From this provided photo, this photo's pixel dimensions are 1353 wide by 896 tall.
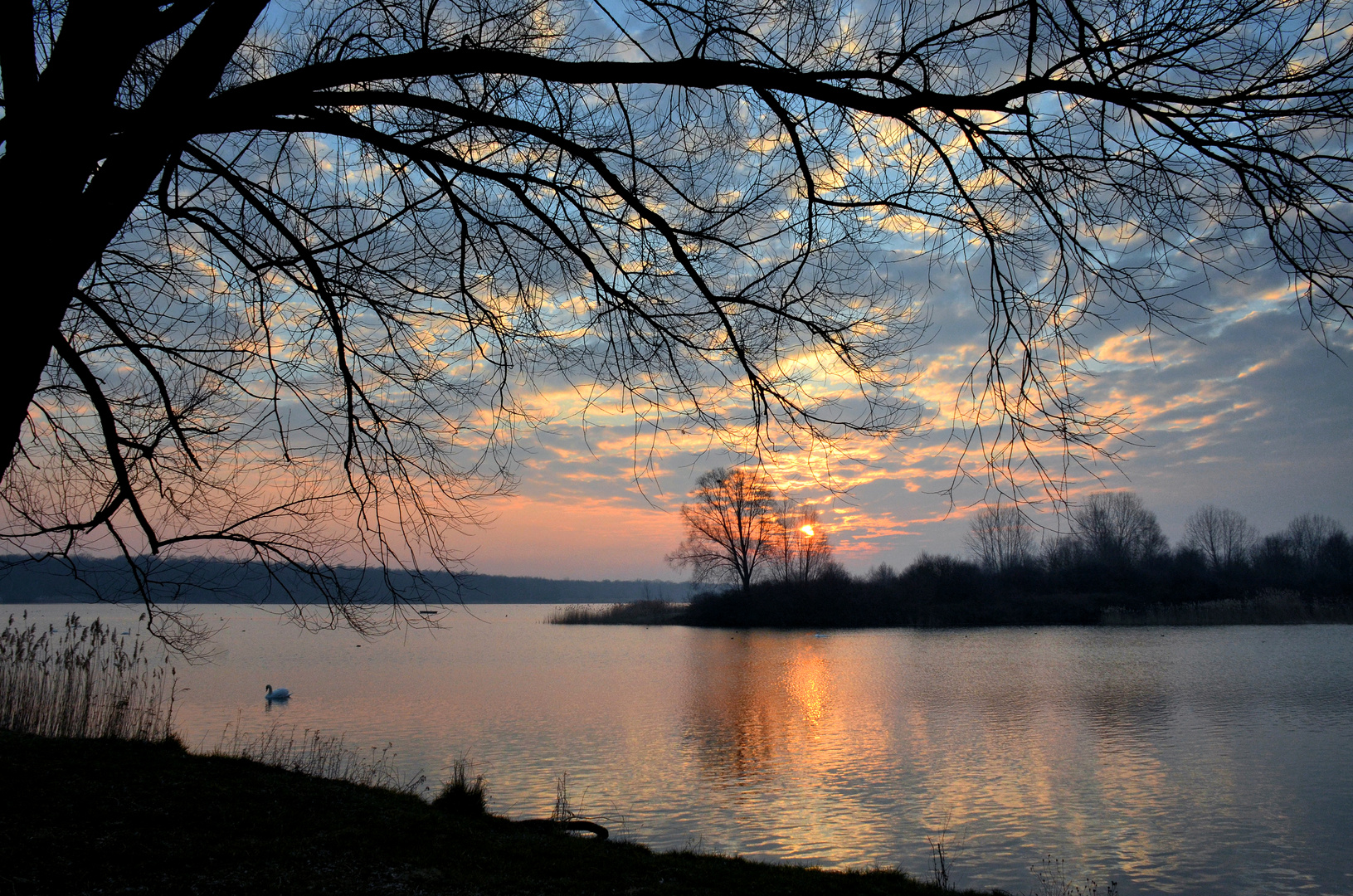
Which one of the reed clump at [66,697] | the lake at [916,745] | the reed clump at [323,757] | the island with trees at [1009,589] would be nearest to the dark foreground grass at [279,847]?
the reed clump at [323,757]

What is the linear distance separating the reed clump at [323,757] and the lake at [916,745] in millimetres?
426

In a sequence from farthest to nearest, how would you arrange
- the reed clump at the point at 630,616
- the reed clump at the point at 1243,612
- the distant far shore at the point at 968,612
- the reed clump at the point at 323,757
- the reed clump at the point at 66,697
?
the reed clump at the point at 630,616, the distant far shore at the point at 968,612, the reed clump at the point at 1243,612, the reed clump at the point at 66,697, the reed clump at the point at 323,757

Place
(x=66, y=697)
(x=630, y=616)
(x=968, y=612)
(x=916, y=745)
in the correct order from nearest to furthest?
1. (x=66, y=697)
2. (x=916, y=745)
3. (x=968, y=612)
4. (x=630, y=616)

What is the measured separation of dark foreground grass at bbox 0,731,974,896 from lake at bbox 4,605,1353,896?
193cm

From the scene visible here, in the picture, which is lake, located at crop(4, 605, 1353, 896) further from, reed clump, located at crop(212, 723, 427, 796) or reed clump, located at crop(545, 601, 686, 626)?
reed clump, located at crop(545, 601, 686, 626)

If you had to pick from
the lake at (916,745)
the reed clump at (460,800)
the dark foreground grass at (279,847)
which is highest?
the dark foreground grass at (279,847)

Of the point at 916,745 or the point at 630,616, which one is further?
the point at 630,616

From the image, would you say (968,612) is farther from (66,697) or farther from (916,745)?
(66,697)

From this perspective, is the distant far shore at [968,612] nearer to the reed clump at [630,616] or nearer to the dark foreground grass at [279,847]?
the reed clump at [630,616]

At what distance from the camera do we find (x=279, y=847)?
18.9 ft

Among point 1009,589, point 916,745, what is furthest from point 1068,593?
point 916,745

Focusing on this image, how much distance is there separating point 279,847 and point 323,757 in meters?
5.26

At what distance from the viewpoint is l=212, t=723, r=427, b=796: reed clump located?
9.64 m

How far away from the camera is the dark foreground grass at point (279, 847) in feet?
16.5
